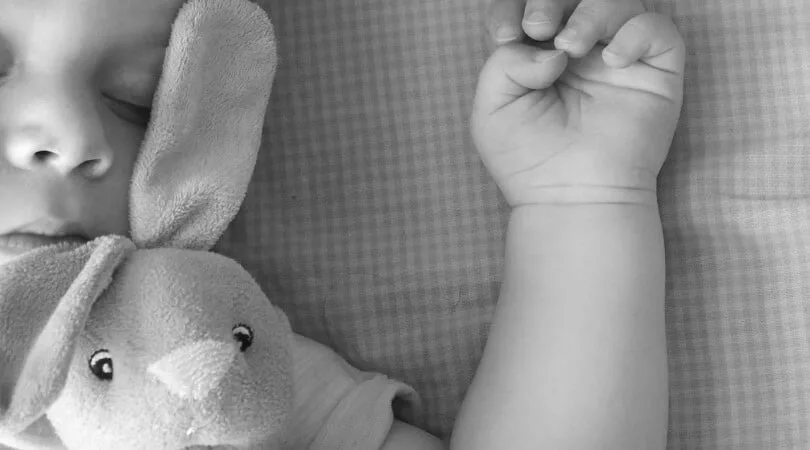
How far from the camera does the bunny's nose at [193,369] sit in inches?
22.7

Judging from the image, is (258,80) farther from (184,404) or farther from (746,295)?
(746,295)

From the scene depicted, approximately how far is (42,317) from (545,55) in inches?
19.6

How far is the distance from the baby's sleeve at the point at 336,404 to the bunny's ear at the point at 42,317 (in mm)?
254

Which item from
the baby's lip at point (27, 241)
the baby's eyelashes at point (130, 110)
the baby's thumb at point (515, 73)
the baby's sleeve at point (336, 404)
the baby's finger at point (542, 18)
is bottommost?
the baby's sleeve at point (336, 404)

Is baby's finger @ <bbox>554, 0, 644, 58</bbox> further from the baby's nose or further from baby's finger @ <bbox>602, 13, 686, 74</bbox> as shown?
the baby's nose

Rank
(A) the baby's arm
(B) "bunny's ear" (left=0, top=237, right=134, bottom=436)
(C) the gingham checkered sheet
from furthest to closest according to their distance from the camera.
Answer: (C) the gingham checkered sheet → (A) the baby's arm → (B) "bunny's ear" (left=0, top=237, right=134, bottom=436)

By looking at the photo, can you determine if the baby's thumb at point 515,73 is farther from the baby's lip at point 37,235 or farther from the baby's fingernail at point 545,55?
the baby's lip at point 37,235

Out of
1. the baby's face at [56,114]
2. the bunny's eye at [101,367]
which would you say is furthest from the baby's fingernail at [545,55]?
the bunny's eye at [101,367]

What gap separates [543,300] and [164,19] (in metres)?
0.42

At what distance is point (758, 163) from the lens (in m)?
0.92

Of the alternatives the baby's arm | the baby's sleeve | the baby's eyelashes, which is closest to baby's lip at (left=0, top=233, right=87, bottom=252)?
the baby's eyelashes

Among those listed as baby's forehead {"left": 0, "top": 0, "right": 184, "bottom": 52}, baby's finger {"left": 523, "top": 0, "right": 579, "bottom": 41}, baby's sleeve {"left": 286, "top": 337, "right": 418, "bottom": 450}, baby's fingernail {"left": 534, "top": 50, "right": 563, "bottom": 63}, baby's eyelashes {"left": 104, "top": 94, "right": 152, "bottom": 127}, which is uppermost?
baby's forehead {"left": 0, "top": 0, "right": 184, "bottom": 52}

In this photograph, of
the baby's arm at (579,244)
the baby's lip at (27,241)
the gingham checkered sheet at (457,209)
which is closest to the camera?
the baby's lip at (27,241)

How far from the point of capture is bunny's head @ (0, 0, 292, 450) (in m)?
0.58
